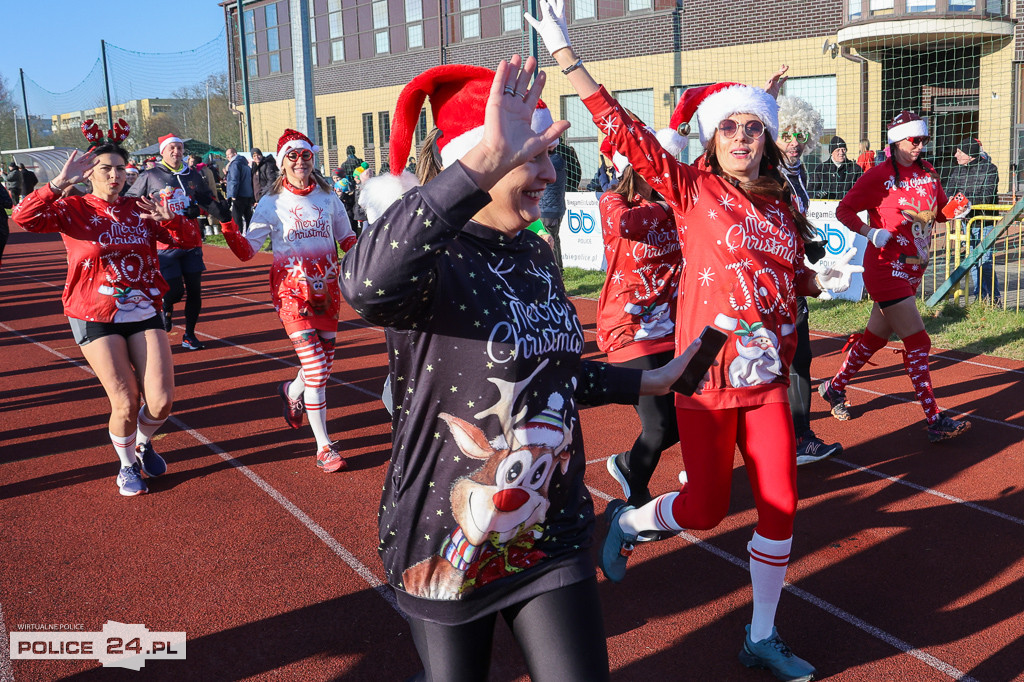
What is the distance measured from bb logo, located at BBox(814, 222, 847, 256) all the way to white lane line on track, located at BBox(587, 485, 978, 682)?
24.4 ft

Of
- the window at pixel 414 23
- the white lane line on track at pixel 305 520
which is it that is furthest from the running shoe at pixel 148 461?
the window at pixel 414 23

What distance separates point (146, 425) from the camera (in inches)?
218

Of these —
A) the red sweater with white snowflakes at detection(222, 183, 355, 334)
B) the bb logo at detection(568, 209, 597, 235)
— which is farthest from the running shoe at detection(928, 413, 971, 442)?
the bb logo at detection(568, 209, 597, 235)

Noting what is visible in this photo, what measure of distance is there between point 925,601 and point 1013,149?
17.5 metres

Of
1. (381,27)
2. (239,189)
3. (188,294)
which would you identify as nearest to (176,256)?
(188,294)

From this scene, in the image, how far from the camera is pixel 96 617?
3883 millimetres

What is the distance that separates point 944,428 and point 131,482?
537cm

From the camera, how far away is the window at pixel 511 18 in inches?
923

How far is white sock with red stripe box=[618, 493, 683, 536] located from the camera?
3.49 metres

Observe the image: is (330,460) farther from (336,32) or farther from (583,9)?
(336,32)

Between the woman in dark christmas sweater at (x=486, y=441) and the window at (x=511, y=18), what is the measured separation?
22.6 meters

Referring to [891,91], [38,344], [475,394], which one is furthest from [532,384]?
[891,91]

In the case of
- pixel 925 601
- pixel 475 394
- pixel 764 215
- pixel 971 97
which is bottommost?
pixel 925 601

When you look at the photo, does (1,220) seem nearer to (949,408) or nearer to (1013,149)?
(949,408)
